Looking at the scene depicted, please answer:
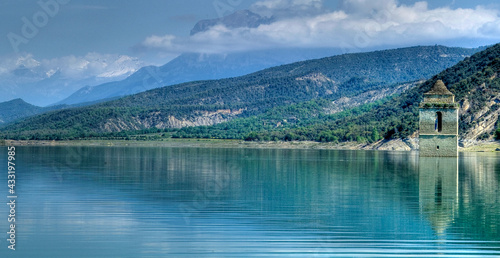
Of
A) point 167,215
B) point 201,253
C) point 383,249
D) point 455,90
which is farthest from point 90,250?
point 455,90

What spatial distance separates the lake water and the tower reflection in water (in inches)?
2.6

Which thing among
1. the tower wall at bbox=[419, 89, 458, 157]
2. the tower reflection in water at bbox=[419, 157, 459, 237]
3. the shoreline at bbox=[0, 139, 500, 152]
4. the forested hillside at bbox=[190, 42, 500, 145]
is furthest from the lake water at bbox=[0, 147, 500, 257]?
the shoreline at bbox=[0, 139, 500, 152]

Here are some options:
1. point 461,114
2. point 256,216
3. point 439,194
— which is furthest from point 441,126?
point 256,216

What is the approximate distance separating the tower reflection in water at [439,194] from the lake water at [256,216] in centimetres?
7

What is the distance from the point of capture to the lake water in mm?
24094

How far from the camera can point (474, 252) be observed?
2372cm

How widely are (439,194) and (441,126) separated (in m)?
41.6

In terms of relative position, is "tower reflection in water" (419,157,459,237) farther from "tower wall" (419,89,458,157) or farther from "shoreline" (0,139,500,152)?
"shoreline" (0,139,500,152)

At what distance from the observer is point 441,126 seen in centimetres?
8050

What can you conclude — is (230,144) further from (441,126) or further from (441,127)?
(441,127)

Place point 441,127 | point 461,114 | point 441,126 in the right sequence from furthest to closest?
point 461,114, point 441,126, point 441,127

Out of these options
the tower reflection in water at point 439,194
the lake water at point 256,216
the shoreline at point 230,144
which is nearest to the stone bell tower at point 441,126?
the tower reflection in water at point 439,194

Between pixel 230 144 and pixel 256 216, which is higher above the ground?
pixel 230 144

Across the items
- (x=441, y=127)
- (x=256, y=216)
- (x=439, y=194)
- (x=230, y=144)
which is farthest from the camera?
(x=230, y=144)
